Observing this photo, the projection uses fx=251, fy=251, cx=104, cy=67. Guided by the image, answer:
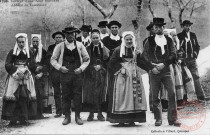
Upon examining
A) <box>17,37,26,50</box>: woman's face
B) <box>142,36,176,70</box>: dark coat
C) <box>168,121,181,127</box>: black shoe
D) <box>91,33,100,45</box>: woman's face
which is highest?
<box>91,33,100,45</box>: woman's face

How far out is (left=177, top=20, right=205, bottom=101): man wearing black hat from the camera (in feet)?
23.4

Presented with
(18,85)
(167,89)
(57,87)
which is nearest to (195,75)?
(167,89)

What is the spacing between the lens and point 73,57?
5371 mm

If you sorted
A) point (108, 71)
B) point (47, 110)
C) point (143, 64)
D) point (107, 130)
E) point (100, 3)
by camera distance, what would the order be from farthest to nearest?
point (100, 3) < point (47, 110) < point (108, 71) < point (143, 64) < point (107, 130)

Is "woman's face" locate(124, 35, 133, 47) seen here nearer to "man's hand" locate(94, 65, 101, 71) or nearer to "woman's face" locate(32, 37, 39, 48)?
"man's hand" locate(94, 65, 101, 71)

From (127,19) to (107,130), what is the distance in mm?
7171

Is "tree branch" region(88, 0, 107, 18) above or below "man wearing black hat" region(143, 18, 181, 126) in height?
above

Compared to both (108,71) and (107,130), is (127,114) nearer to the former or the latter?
(107,130)

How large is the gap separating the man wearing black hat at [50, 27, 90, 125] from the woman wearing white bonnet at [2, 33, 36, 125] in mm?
713

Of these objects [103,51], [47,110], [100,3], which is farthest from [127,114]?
[100,3]

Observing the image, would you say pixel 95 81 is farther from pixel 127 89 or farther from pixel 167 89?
pixel 167 89

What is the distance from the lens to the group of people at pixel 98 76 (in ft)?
16.4

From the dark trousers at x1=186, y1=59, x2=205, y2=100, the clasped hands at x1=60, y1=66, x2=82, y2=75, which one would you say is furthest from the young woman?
the dark trousers at x1=186, y1=59, x2=205, y2=100

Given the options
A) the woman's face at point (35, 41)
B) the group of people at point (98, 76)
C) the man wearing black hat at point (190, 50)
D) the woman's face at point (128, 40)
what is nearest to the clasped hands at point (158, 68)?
the group of people at point (98, 76)
